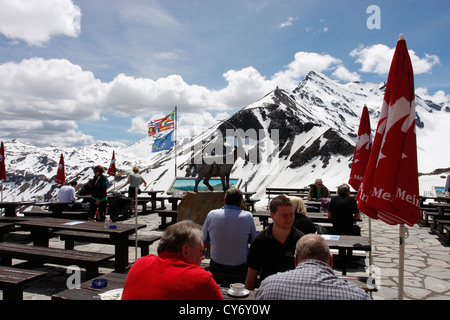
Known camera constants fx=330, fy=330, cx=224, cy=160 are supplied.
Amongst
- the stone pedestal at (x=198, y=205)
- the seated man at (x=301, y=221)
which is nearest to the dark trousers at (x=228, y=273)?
the seated man at (x=301, y=221)

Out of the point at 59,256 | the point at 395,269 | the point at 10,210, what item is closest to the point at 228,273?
the point at 59,256

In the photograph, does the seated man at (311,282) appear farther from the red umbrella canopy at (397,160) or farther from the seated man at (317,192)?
the seated man at (317,192)

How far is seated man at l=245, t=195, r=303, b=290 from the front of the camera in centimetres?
357

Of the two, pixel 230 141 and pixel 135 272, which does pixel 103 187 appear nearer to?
pixel 135 272

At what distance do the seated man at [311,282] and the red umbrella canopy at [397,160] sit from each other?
1111 mm

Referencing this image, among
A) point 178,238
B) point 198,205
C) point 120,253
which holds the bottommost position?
point 120,253

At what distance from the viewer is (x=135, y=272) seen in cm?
228

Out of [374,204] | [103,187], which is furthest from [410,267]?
[103,187]

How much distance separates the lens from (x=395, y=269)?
20.7ft

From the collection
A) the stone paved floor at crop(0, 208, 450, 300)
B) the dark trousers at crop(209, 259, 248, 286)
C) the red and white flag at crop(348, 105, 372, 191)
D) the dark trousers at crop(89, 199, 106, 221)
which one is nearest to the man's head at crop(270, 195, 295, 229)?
the dark trousers at crop(209, 259, 248, 286)

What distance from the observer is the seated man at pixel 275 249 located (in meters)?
3.57

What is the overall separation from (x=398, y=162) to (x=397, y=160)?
2 centimetres

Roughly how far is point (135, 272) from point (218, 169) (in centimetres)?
914

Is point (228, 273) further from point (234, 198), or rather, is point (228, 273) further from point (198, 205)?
point (198, 205)
